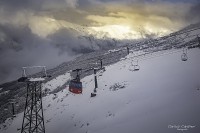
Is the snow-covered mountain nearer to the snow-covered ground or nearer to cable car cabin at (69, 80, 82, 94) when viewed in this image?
the snow-covered ground

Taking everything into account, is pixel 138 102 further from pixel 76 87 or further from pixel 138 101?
pixel 76 87

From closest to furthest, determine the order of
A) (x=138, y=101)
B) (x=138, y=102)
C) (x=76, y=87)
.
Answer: (x=76, y=87) < (x=138, y=102) < (x=138, y=101)

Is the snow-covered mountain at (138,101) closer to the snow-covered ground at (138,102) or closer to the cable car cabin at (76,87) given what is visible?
the snow-covered ground at (138,102)

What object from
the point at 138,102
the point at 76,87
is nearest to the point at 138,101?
the point at 138,102

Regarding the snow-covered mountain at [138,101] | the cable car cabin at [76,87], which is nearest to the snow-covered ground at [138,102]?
the snow-covered mountain at [138,101]

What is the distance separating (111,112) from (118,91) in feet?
16.0

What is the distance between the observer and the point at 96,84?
39438 mm

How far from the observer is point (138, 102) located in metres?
30.8

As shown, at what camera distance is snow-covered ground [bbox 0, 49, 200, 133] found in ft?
83.7

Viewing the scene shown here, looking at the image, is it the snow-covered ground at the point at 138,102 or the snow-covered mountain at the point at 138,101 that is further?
the snow-covered mountain at the point at 138,101

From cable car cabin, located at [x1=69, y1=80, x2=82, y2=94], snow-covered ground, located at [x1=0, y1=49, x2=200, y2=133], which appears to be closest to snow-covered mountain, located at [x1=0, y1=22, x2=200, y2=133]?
snow-covered ground, located at [x1=0, y1=49, x2=200, y2=133]

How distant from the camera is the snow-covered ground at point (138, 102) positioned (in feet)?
83.7

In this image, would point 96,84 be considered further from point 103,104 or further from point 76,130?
point 76,130

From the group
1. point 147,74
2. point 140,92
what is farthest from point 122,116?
point 147,74
